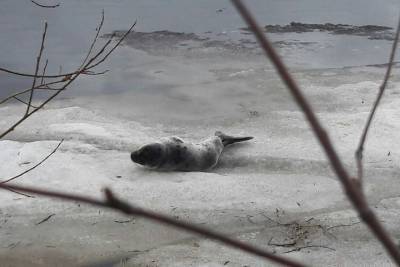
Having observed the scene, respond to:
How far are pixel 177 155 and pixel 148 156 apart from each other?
0.22 metres

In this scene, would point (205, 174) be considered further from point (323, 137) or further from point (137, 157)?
point (323, 137)

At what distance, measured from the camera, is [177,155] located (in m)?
3.93

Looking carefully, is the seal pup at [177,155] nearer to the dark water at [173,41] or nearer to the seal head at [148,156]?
the seal head at [148,156]

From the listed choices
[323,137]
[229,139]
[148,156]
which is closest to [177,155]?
[148,156]

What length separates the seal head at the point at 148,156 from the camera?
3.84m

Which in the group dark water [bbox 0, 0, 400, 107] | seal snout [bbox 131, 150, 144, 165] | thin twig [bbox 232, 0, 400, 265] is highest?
thin twig [bbox 232, 0, 400, 265]

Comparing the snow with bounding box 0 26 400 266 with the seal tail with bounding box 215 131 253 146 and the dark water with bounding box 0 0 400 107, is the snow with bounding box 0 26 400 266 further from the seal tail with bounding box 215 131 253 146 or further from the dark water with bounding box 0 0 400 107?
the dark water with bounding box 0 0 400 107

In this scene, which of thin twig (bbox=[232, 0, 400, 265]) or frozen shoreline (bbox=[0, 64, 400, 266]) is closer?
thin twig (bbox=[232, 0, 400, 265])

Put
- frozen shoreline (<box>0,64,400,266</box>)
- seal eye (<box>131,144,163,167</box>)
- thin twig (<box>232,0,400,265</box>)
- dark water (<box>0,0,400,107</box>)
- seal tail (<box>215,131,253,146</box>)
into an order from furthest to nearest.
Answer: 1. dark water (<box>0,0,400,107</box>)
2. seal tail (<box>215,131,253,146</box>)
3. seal eye (<box>131,144,163,167</box>)
4. frozen shoreline (<box>0,64,400,266</box>)
5. thin twig (<box>232,0,400,265</box>)

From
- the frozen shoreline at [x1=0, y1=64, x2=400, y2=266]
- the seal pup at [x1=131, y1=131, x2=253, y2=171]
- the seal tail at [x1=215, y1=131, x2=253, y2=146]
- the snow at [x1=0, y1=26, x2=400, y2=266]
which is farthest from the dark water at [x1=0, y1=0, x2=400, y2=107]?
the seal pup at [x1=131, y1=131, x2=253, y2=171]

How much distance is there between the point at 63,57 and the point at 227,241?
6.54 m

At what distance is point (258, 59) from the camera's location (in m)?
6.91

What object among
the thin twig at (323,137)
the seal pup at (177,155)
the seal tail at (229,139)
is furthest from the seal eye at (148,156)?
the thin twig at (323,137)

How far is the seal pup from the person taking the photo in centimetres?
385
